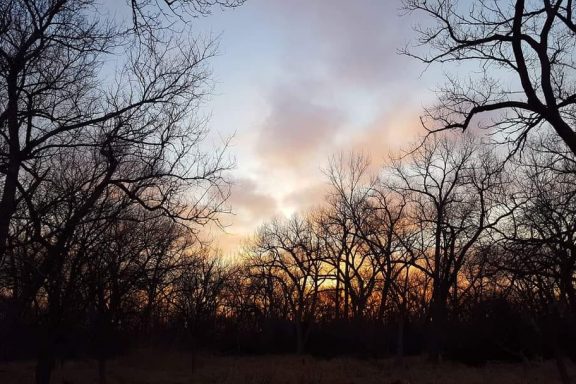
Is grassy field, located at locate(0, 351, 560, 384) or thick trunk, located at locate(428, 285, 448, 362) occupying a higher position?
thick trunk, located at locate(428, 285, 448, 362)

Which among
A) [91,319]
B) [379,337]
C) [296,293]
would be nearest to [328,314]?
[296,293]

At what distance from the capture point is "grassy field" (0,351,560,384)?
2488 cm

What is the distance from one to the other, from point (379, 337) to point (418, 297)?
474 cm

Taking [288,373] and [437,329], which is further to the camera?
[437,329]

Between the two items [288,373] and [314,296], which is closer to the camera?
[288,373]

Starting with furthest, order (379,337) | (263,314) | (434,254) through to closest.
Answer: (263,314) → (379,337) → (434,254)

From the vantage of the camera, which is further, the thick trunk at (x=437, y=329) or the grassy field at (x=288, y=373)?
the thick trunk at (x=437, y=329)

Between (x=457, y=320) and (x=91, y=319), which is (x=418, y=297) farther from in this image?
(x=91, y=319)

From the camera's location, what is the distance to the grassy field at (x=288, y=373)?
24.9 metres

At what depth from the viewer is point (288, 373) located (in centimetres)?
2723

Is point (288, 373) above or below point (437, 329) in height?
below

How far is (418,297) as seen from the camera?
48469 millimetres

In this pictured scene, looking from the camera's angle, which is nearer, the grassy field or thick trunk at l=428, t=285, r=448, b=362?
the grassy field

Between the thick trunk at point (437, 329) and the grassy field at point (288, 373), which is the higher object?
the thick trunk at point (437, 329)
